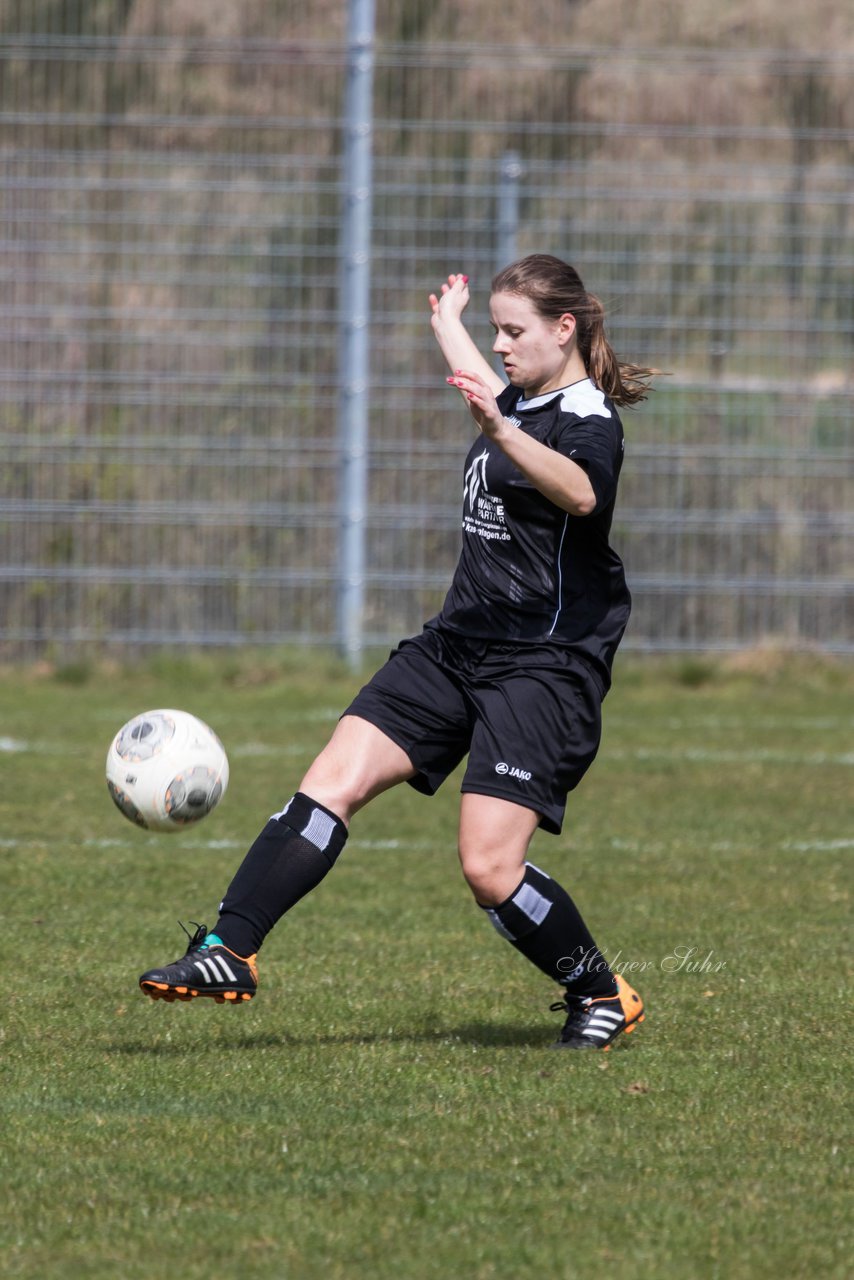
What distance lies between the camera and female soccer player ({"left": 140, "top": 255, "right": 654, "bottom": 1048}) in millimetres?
4520

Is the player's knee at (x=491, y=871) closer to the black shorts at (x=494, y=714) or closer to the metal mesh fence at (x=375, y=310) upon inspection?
the black shorts at (x=494, y=714)

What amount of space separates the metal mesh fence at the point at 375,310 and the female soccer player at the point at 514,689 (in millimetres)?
7411

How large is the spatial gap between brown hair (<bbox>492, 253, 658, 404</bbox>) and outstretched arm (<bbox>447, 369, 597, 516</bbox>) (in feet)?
1.33

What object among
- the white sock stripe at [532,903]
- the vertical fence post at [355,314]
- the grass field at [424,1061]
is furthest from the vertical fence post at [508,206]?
the white sock stripe at [532,903]

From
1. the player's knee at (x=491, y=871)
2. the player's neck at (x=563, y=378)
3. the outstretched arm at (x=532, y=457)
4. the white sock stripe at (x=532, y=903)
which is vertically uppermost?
the player's neck at (x=563, y=378)

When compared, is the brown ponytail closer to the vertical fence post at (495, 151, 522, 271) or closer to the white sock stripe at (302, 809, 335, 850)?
the white sock stripe at (302, 809, 335, 850)

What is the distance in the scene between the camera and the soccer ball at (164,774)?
4.79m

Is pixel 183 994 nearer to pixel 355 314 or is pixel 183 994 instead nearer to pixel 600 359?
pixel 600 359

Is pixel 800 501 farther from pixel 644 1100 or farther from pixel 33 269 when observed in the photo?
pixel 644 1100

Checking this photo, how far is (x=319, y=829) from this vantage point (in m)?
4.59

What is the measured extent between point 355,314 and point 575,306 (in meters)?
7.58

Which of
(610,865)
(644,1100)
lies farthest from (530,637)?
(610,865)

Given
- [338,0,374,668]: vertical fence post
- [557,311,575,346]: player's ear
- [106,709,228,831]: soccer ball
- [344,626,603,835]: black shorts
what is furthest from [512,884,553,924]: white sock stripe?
[338,0,374,668]: vertical fence post

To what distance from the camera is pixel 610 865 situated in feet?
23.4
